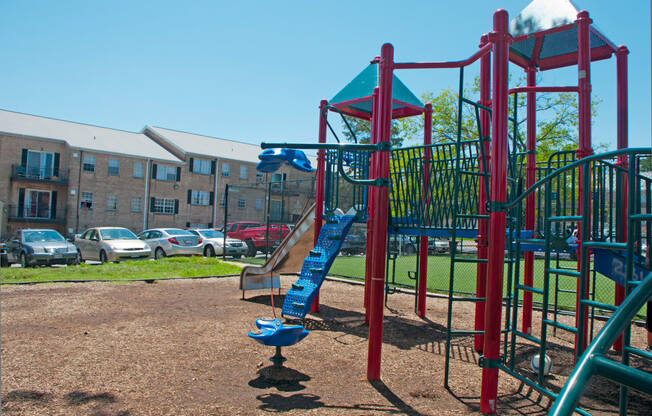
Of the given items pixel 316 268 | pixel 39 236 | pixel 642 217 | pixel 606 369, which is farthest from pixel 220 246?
pixel 606 369

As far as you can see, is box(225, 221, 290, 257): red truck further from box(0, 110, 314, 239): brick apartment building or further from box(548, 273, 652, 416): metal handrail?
box(548, 273, 652, 416): metal handrail

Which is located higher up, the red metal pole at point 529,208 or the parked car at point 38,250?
the red metal pole at point 529,208

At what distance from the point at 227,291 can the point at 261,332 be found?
6.05m

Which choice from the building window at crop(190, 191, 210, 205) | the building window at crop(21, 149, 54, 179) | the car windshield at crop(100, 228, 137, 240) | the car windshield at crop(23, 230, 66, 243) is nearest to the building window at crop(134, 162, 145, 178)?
the building window at crop(190, 191, 210, 205)

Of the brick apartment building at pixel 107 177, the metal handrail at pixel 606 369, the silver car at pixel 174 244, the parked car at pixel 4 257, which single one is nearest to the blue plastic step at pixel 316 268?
the metal handrail at pixel 606 369

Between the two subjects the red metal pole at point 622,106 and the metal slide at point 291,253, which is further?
the metal slide at point 291,253

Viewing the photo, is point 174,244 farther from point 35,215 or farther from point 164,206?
point 35,215

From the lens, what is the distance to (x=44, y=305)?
815 centimetres

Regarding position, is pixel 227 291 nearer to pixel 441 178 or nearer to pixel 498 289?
pixel 441 178

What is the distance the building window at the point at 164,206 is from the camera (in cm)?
4066

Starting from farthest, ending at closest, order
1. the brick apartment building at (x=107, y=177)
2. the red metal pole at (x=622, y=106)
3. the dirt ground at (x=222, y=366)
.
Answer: the brick apartment building at (x=107, y=177)
the red metal pole at (x=622, y=106)
the dirt ground at (x=222, y=366)

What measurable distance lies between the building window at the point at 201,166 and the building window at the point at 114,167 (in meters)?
6.36

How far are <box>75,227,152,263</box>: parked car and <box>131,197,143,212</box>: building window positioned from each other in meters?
21.3

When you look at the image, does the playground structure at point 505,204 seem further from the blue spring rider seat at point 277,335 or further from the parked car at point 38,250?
the parked car at point 38,250
